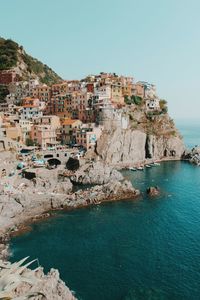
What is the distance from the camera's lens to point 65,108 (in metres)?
94.7

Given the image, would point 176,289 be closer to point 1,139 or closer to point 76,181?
point 76,181

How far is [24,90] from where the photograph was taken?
103m

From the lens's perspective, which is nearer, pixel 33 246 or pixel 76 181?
pixel 33 246

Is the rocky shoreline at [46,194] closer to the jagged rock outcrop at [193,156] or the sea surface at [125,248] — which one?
the sea surface at [125,248]

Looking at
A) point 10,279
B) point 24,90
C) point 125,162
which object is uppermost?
point 24,90

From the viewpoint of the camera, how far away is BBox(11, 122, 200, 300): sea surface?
3080cm

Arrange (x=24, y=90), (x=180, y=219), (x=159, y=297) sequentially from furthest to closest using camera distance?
(x=24, y=90) → (x=180, y=219) → (x=159, y=297)

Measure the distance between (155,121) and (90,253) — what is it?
66109 millimetres

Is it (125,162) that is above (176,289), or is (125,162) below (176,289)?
above

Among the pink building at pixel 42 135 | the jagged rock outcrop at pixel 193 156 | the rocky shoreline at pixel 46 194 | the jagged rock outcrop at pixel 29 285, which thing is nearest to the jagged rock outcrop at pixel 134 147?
the jagged rock outcrop at pixel 193 156

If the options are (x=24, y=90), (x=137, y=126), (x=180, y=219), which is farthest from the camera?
(x=24, y=90)

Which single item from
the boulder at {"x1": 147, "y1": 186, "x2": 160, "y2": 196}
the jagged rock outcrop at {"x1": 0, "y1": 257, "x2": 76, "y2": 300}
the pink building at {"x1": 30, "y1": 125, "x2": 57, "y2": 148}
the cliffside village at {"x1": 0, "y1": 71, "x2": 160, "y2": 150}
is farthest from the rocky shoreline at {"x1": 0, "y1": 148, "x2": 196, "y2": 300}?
the cliffside village at {"x1": 0, "y1": 71, "x2": 160, "y2": 150}

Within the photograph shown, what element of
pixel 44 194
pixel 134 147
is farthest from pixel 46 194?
pixel 134 147

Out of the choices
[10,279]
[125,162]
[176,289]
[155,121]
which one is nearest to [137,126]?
[155,121]
